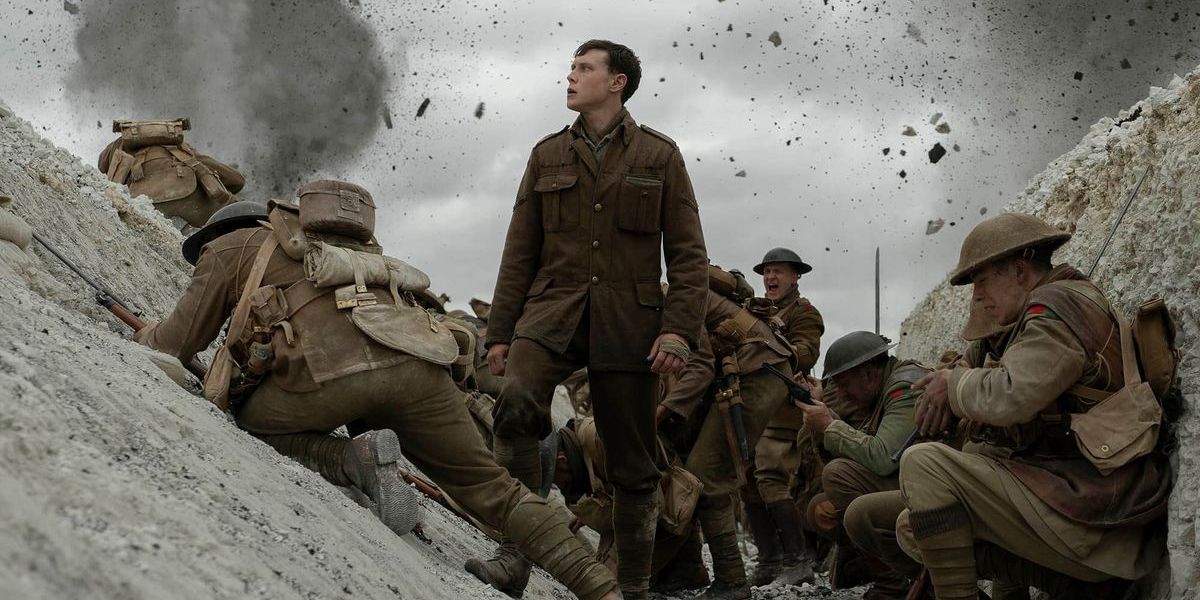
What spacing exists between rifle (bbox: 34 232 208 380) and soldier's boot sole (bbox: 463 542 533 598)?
5.68 ft

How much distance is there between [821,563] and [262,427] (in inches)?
224

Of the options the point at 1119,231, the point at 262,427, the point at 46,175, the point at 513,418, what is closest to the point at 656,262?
the point at 513,418

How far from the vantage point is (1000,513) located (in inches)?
176

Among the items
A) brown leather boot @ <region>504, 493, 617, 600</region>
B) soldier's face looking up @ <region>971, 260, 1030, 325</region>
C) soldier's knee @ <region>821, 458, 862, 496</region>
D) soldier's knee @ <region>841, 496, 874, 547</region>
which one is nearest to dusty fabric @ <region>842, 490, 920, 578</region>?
soldier's knee @ <region>841, 496, 874, 547</region>

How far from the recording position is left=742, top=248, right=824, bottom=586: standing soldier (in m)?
8.12

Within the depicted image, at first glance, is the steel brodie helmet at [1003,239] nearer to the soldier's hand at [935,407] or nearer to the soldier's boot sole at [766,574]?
the soldier's hand at [935,407]

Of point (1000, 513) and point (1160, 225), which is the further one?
point (1160, 225)

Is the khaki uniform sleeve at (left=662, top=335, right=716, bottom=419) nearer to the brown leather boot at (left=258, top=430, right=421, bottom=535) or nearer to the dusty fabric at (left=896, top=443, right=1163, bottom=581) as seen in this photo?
the brown leather boot at (left=258, top=430, right=421, bottom=535)

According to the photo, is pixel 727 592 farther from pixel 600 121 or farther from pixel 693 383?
pixel 600 121

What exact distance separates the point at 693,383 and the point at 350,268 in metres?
2.95

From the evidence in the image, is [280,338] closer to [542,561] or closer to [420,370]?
[420,370]

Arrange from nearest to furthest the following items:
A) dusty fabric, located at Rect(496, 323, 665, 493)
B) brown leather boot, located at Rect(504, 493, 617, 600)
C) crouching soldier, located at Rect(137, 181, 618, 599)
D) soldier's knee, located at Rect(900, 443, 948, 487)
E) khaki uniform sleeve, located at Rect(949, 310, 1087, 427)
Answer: khaki uniform sleeve, located at Rect(949, 310, 1087, 427) < soldier's knee, located at Rect(900, 443, 948, 487) < brown leather boot, located at Rect(504, 493, 617, 600) < crouching soldier, located at Rect(137, 181, 618, 599) < dusty fabric, located at Rect(496, 323, 665, 493)

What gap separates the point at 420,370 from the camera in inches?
201

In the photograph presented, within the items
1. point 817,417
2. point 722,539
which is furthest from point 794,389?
point 722,539
